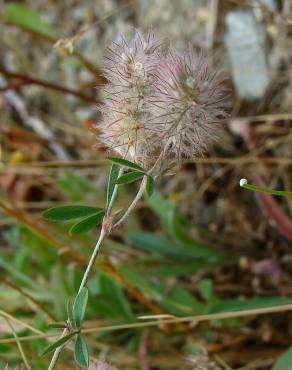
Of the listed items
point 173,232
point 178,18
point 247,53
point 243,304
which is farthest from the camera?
point 178,18

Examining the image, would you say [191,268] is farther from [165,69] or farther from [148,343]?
[165,69]

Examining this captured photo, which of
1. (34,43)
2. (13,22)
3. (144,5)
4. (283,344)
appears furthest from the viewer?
(34,43)

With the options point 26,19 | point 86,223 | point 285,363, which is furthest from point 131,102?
point 26,19

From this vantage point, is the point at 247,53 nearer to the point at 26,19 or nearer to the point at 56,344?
the point at 26,19

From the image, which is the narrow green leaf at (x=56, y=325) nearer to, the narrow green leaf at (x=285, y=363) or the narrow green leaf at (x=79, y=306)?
the narrow green leaf at (x=79, y=306)

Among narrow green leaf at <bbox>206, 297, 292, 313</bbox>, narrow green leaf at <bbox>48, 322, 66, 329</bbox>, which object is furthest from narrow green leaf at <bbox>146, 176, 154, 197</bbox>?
narrow green leaf at <bbox>206, 297, 292, 313</bbox>

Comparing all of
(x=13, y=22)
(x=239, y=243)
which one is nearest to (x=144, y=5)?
(x=13, y=22)
